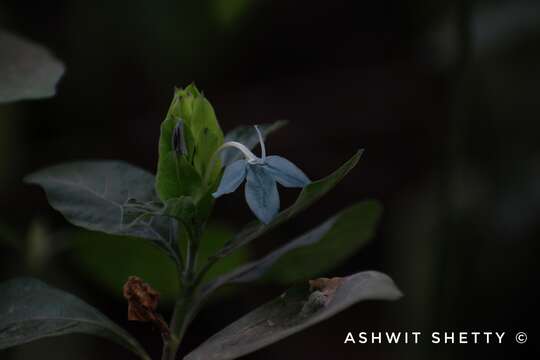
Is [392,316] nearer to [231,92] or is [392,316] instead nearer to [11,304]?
[231,92]

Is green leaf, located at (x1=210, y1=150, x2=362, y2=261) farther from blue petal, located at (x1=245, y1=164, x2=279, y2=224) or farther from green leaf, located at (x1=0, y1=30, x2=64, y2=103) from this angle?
green leaf, located at (x1=0, y1=30, x2=64, y2=103)

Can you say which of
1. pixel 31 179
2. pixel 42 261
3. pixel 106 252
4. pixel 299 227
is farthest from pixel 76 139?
pixel 31 179

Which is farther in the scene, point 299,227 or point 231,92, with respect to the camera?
point 231,92

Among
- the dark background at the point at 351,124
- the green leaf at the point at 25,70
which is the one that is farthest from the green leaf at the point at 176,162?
the dark background at the point at 351,124

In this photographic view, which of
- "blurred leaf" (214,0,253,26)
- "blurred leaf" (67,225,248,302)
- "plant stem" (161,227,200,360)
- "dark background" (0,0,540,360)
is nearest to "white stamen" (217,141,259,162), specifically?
"plant stem" (161,227,200,360)

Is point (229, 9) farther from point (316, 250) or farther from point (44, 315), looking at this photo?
point (44, 315)

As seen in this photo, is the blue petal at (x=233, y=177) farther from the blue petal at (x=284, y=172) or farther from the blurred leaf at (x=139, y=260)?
the blurred leaf at (x=139, y=260)
